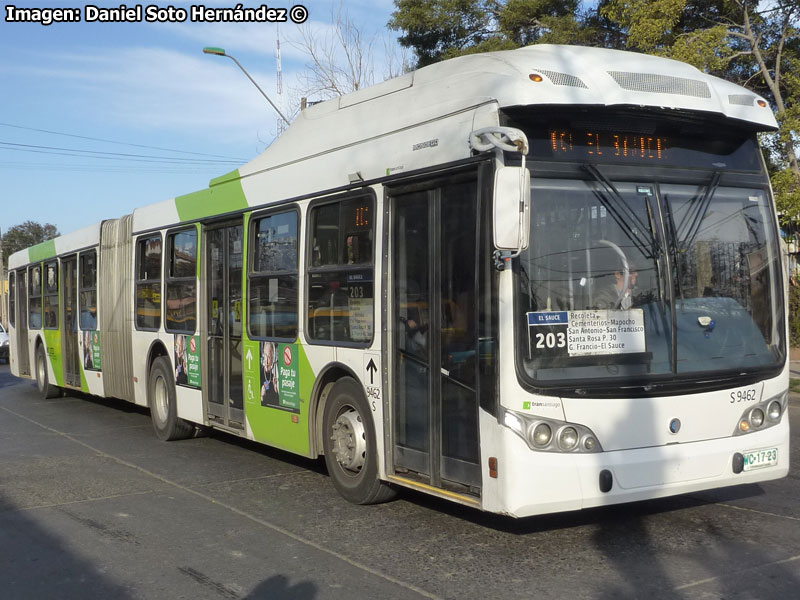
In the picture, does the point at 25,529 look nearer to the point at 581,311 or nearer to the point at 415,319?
the point at 415,319

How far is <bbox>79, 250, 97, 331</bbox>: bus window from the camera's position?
14070 mm

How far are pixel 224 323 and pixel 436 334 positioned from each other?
13.1 ft

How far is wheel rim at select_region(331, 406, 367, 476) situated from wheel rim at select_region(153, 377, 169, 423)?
14.7ft

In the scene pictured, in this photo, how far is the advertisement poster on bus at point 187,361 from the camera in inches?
407

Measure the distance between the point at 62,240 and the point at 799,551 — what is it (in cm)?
1324

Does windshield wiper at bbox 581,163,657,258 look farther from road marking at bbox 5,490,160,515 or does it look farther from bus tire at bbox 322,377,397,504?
road marking at bbox 5,490,160,515

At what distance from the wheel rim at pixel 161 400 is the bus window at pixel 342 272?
4218 mm

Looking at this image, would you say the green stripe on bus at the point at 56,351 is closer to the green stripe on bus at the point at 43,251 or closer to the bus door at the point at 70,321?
the bus door at the point at 70,321

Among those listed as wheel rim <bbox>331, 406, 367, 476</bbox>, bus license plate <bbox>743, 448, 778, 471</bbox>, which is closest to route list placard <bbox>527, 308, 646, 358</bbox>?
bus license plate <bbox>743, 448, 778, 471</bbox>

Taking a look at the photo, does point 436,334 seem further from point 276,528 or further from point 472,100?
point 276,528

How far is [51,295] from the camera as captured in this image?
16297 mm

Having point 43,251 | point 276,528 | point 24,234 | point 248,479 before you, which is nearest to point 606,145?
point 276,528

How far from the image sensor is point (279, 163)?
879cm

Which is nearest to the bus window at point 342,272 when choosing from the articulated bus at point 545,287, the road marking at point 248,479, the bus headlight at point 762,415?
the articulated bus at point 545,287
